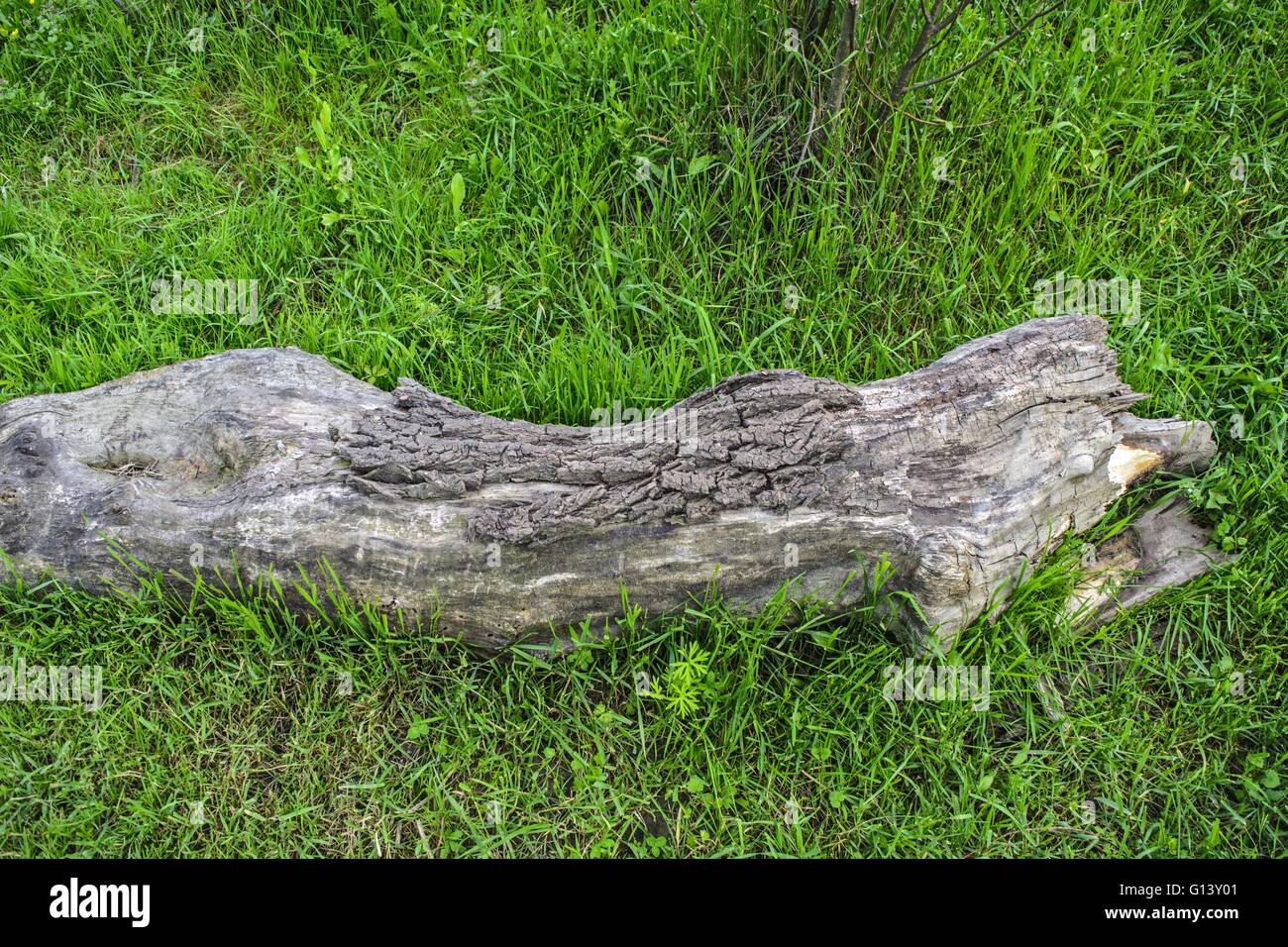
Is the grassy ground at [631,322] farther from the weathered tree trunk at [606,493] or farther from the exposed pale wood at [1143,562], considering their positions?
the weathered tree trunk at [606,493]

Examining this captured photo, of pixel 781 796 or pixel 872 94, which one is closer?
pixel 781 796

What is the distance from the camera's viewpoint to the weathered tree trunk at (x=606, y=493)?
10.4ft

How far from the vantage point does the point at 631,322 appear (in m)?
4.13

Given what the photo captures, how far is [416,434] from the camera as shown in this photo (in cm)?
335

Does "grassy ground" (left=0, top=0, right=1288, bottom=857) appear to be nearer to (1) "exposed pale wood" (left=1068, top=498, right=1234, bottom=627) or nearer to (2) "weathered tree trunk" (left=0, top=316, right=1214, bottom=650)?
(1) "exposed pale wood" (left=1068, top=498, right=1234, bottom=627)

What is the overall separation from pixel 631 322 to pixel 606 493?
1.22m

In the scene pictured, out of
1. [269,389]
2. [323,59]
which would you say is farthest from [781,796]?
[323,59]

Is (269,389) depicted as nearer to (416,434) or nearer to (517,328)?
(416,434)

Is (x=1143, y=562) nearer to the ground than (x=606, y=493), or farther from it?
nearer to the ground

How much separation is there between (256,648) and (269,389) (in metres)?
1.03

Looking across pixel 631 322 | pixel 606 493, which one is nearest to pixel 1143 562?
pixel 606 493

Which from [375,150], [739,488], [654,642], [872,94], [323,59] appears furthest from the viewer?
[323,59]

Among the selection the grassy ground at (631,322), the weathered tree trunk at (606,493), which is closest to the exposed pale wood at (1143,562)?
the grassy ground at (631,322)

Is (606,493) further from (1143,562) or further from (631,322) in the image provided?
(1143,562)
